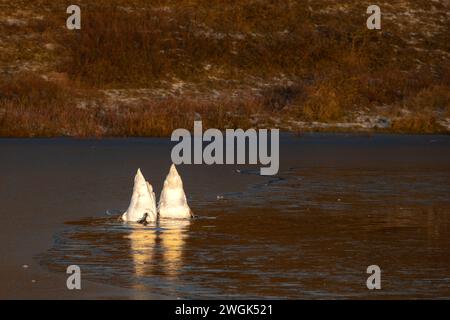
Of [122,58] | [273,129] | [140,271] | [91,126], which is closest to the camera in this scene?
[140,271]

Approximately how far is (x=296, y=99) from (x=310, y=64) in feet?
25.8

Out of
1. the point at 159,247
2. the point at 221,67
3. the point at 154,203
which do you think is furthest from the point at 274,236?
the point at 221,67

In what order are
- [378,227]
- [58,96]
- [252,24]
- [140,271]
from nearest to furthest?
[140,271] → [378,227] → [58,96] → [252,24]

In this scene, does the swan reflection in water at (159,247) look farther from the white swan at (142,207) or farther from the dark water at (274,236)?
the white swan at (142,207)

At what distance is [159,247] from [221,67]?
41.7m

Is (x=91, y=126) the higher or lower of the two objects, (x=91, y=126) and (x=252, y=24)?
the lower

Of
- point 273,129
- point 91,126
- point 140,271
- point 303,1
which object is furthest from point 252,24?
point 140,271

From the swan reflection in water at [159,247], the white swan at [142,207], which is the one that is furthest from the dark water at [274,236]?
the white swan at [142,207]

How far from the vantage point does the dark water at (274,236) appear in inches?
533

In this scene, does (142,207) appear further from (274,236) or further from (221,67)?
(221,67)

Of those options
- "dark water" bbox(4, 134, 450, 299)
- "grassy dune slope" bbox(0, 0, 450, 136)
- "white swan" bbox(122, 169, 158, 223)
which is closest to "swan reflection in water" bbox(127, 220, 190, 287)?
"dark water" bbox(4, 134, 450, 299)

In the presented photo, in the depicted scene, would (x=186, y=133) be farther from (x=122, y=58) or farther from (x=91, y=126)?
(x=122, y=58)
